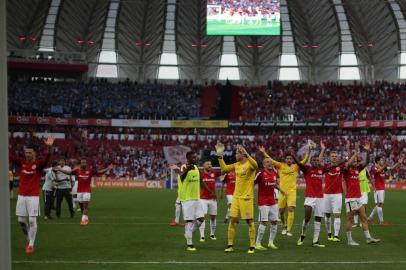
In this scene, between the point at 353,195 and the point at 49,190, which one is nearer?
the point at 353,195

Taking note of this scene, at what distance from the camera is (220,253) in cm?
1540

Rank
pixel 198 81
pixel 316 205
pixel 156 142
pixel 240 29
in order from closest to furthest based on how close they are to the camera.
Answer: pixel 316 205 < pixel 240 29 < pixel 156 142 < pixel 198 81

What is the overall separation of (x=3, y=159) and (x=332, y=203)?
12.8 meters

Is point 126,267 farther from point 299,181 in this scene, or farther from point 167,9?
point 167,9

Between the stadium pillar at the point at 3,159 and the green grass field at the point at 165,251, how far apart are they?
7.22 metres

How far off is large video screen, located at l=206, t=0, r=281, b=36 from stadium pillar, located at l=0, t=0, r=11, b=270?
2153 inches

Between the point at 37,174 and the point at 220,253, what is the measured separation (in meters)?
4.87

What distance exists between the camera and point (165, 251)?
15781 mm

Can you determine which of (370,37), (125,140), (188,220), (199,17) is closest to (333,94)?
(370,37)

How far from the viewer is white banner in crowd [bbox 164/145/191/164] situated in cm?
6475

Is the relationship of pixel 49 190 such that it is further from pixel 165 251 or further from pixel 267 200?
pixel 267 200

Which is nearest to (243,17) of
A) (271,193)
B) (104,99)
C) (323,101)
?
(323,101)

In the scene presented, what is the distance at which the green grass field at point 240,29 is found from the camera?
196ft

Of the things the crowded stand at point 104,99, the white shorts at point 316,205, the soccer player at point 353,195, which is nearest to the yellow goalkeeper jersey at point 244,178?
the white shorts at point 316,205
